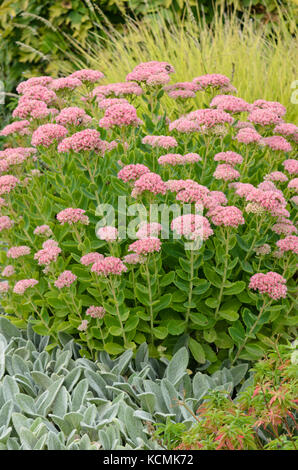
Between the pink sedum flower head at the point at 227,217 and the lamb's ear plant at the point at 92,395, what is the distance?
0.67 metres

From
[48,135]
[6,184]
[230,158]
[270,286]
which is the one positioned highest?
[48,135]

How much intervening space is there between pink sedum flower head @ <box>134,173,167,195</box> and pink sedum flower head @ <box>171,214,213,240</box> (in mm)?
165

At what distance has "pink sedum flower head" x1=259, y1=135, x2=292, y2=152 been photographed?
2.74 metres

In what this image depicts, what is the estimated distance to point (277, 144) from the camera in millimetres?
2756

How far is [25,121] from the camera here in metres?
2.97

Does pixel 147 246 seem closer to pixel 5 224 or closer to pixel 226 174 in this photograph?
pixel 226 174

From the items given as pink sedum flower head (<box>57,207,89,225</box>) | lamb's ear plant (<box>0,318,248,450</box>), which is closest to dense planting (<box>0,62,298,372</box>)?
pink sedum flower head (<box>57,207,89,225</box>)

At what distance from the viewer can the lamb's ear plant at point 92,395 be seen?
2264 millimetres

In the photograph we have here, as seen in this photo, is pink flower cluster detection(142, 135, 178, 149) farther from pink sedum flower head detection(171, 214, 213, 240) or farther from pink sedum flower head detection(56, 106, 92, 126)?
pink sedum flower head detection(171, 214, 213, 240)

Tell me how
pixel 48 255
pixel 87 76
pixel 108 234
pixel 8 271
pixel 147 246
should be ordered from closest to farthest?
pixel 147 246 < pixel 108 234 < pixel 48 255 < pixel 8 271 < pixel 87 76

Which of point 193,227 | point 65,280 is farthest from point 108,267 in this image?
point 193,227

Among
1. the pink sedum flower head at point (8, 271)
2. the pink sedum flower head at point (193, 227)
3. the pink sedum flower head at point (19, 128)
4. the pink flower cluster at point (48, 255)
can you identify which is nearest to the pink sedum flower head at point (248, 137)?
the pink sedum flower head at point (193, 227)

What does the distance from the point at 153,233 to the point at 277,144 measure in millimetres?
871

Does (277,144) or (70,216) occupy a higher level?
(70,216)
